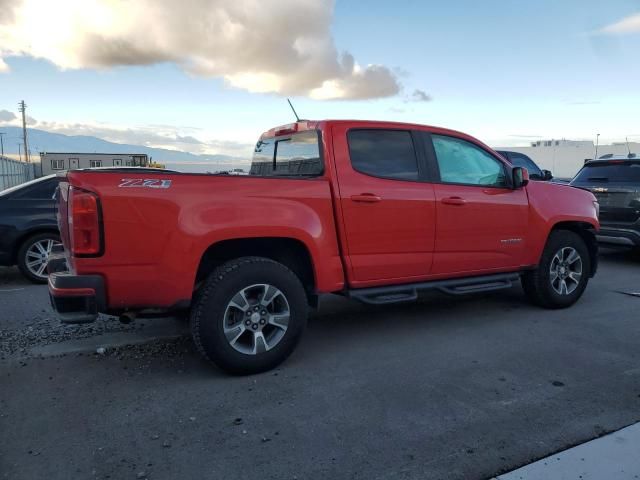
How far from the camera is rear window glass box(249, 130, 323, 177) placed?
179 inches

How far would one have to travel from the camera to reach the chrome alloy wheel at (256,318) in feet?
12.7

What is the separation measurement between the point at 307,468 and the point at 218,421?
2.50ft

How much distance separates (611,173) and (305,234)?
23.2ft

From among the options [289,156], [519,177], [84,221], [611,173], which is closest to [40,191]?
[289,156]

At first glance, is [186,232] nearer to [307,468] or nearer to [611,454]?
[307,468]

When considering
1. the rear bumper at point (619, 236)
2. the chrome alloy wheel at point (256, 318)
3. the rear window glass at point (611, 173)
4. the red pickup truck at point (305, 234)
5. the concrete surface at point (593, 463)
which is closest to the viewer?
the concrete surface at point (593, 463)

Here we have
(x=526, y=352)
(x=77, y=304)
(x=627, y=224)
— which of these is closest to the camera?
(x=77, y=304)

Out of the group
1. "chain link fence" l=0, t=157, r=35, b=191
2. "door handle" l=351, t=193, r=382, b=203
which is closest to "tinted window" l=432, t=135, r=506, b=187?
"door handle" l=351, t=193, r=382, b=203

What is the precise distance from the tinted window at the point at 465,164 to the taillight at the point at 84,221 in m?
3.04

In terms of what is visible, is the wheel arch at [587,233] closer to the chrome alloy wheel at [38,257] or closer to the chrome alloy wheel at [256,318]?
the chrome alloy wheel at [256,318]

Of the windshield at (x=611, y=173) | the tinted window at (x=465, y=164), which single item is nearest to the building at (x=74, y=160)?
the windshield at (x=611, y=173)

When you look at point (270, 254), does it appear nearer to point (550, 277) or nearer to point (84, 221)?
point (84, 221)

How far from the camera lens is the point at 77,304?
139 inches

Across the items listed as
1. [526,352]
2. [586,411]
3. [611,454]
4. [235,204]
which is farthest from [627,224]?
→ [235,204]
